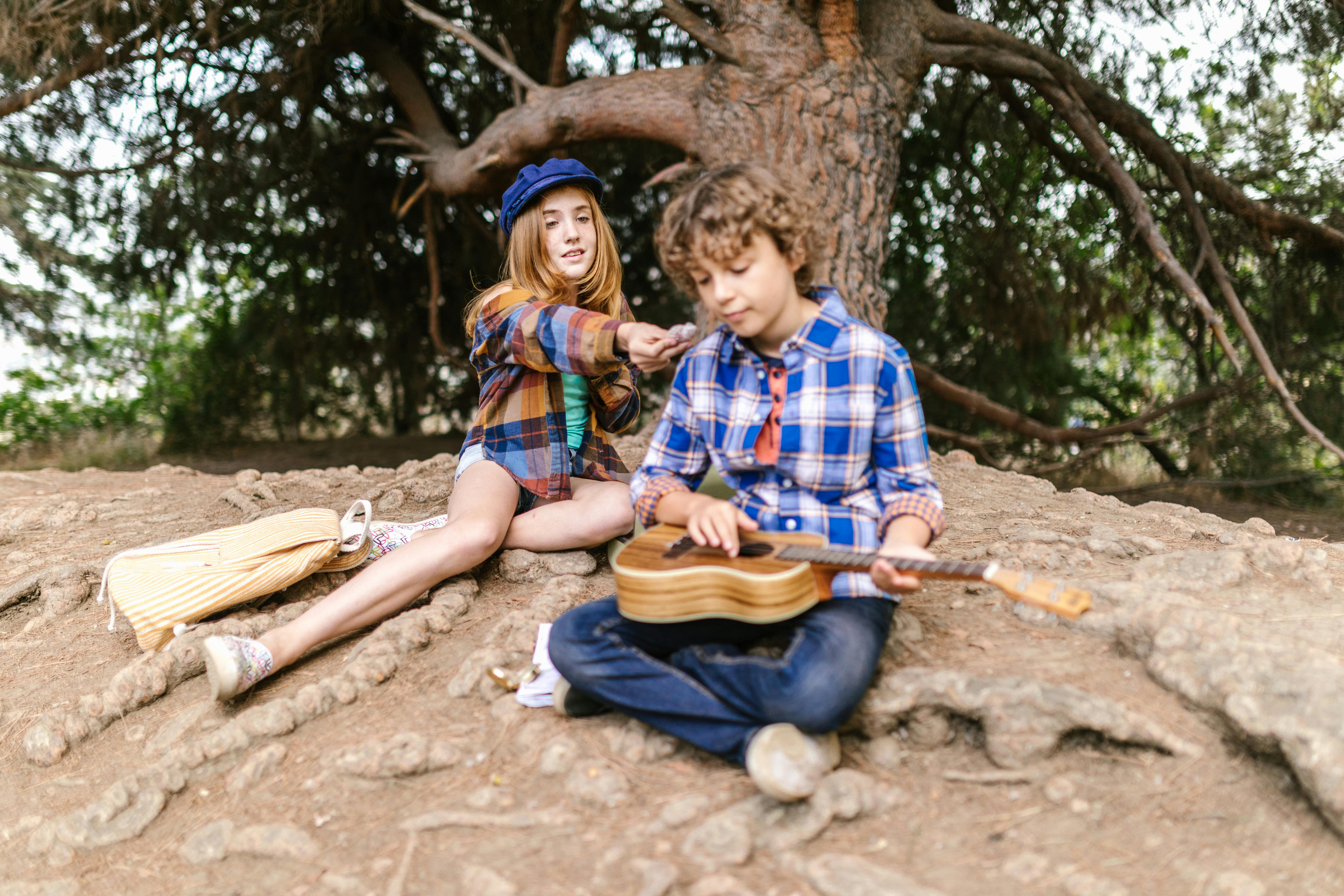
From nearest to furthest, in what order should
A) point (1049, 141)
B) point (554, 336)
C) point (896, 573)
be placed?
point (896, 573) < point (554, 336) < point (1049, 141)

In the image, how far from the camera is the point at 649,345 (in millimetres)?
2244

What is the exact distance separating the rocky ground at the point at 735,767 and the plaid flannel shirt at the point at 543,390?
424 mm

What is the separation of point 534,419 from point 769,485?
1041mm

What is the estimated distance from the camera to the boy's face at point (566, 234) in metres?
2.88

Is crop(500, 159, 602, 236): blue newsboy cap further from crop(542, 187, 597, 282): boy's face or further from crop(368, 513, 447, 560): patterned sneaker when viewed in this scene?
crop(368, 513, 447, 560): patterned sneaker

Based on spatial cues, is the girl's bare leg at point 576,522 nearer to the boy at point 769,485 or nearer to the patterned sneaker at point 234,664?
the boy at point 769,485

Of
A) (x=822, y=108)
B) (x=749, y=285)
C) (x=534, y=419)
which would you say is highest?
(x=822, y=108)

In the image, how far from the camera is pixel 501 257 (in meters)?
7.27

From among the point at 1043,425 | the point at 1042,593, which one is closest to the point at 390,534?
the point at 1042,593

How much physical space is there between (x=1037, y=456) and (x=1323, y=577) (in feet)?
14.8

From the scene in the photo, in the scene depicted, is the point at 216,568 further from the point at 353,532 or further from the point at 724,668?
the point at 724,668

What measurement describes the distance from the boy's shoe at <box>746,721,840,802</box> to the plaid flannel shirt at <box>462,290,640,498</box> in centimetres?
113

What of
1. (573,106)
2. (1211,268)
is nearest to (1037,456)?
(1211,268)

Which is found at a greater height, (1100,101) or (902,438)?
(1100,101)
